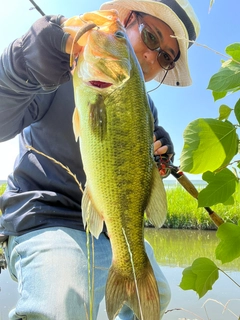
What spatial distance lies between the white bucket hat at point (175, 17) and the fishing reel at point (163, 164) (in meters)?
0.71

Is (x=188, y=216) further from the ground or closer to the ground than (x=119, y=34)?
closer to the ground

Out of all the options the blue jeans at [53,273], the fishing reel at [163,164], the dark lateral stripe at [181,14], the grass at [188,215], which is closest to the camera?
the blue jeans at [53,273]

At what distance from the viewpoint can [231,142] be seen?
0.89m

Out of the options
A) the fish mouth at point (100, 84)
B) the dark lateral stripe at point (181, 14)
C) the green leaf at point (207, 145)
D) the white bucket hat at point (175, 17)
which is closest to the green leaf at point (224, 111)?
the green leaf at point (207, 145)

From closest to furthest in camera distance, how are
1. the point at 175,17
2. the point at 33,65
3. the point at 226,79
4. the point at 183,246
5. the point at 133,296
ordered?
1. the point at 226,79
2. the point at 133,296
3. the point at 33,65
4. the point at 175,17
5. the point at 183,246

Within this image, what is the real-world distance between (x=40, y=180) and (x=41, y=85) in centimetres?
67

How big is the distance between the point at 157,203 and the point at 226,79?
0.65m

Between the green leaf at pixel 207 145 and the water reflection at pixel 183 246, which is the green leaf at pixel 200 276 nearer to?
the green leaf at pixel 207 145

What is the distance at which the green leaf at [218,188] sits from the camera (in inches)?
A: 37.1

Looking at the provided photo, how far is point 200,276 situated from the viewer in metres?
1.07

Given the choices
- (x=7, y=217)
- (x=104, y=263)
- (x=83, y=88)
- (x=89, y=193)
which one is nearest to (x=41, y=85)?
(x=83, y=88)

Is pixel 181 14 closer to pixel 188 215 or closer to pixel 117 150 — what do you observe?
pixel 117 150

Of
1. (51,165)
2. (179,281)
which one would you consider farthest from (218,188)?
(179,281)

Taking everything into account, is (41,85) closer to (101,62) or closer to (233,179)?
(101,62)
